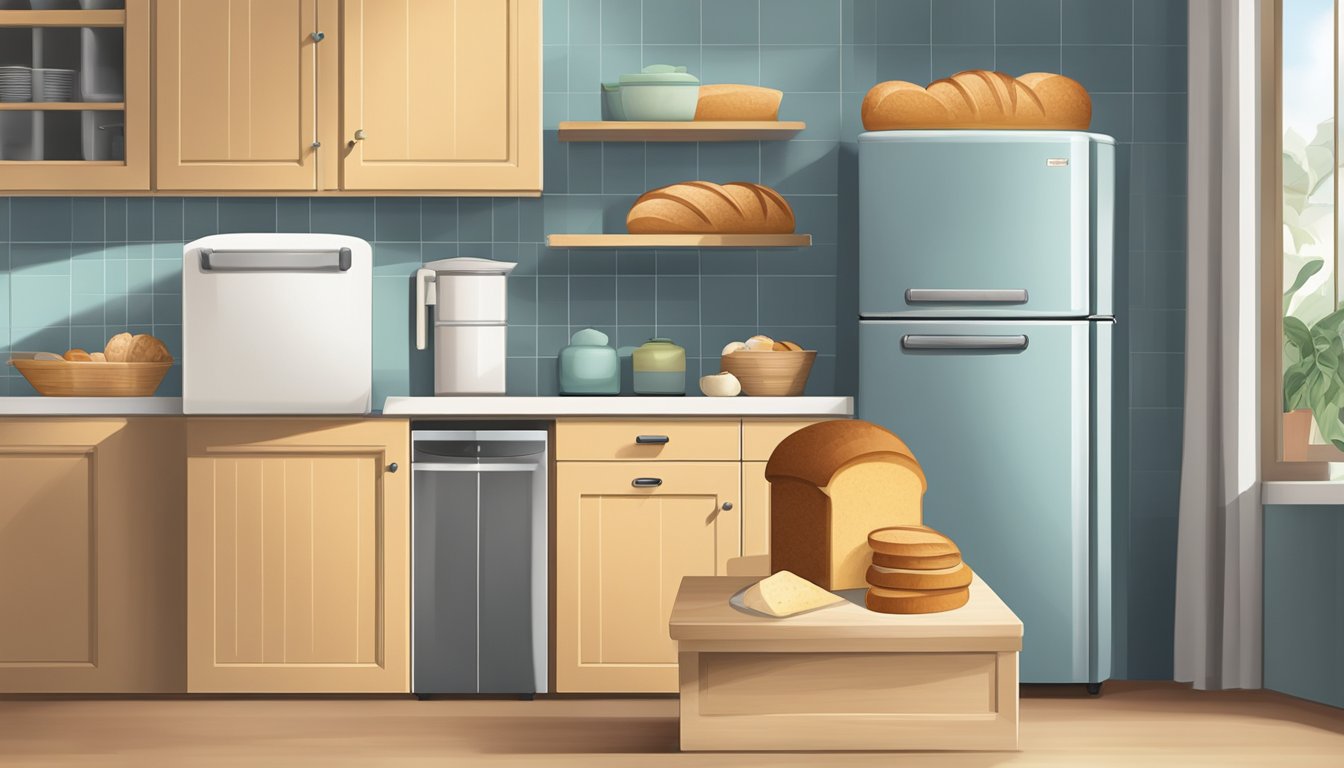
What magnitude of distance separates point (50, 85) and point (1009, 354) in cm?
277

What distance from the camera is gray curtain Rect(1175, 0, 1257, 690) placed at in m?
3.34

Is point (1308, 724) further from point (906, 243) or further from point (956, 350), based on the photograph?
point (906, 243)

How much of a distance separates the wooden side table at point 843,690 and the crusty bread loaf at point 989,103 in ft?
6.34

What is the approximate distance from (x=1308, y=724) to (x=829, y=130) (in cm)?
209

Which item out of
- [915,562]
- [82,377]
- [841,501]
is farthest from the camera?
[82,377]

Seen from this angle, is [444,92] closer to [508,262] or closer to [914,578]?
[508,262]

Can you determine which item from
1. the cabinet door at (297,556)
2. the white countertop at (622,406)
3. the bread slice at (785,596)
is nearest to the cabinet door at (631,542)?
the white countertop at (622,406)

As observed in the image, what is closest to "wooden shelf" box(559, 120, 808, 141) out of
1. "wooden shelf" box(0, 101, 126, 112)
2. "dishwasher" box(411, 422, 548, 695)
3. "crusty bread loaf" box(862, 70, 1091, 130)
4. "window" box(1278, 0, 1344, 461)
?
"crusty bread loaf" box(862, 70, 1091, 130)

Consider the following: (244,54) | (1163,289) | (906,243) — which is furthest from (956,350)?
(244,54)

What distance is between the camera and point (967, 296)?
324 cm

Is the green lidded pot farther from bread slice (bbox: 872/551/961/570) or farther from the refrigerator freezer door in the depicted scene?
bread slice (bbox: 872/551/961/570)

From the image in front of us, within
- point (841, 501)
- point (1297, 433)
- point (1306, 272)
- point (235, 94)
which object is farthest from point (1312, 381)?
point (235, 94)

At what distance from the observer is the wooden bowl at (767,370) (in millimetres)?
3420

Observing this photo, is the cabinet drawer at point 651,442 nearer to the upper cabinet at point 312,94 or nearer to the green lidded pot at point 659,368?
the green lidded pot at point 659,368
